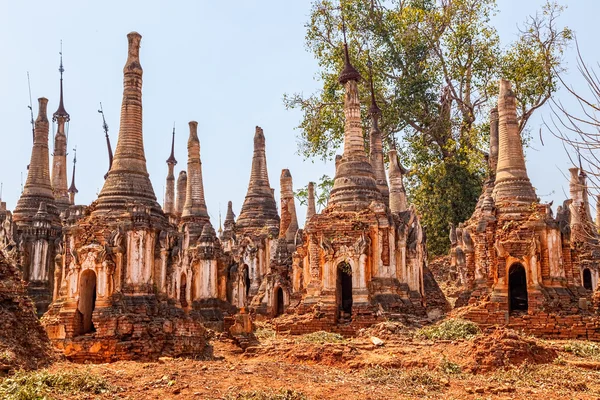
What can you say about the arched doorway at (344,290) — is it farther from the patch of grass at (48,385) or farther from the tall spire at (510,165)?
the patch of grass at (48,385)

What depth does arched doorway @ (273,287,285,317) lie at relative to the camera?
24.9m

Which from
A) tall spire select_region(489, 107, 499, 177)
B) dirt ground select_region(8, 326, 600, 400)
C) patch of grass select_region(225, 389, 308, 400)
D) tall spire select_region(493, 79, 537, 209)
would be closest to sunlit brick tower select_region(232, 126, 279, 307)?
tall spire select_region(489, 107, 499, 177)

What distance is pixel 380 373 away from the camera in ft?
41.8

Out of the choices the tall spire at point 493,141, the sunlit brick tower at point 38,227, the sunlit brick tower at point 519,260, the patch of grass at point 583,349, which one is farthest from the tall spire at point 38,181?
the patch of grass at point 583,349

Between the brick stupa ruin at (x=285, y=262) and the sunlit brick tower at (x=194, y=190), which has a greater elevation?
the sunlit brick tower at (x=194, y=190)

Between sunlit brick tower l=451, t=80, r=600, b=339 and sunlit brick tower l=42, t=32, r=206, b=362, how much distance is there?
309 inches

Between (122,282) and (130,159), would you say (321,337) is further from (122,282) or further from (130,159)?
(130,159)

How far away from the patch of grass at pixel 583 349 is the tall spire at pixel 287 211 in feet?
41.0

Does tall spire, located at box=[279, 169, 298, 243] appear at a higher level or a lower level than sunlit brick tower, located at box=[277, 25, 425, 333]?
higher

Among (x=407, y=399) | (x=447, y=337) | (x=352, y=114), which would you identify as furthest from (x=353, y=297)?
(x=407, y=399)

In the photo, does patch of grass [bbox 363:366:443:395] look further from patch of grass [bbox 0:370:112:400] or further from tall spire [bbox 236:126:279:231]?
tall spire [bbox 236:126:279:231]

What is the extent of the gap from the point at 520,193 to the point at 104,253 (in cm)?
1135

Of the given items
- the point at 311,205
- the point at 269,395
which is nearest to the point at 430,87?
the point at 311,205

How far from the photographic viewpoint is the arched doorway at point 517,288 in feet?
64.6
